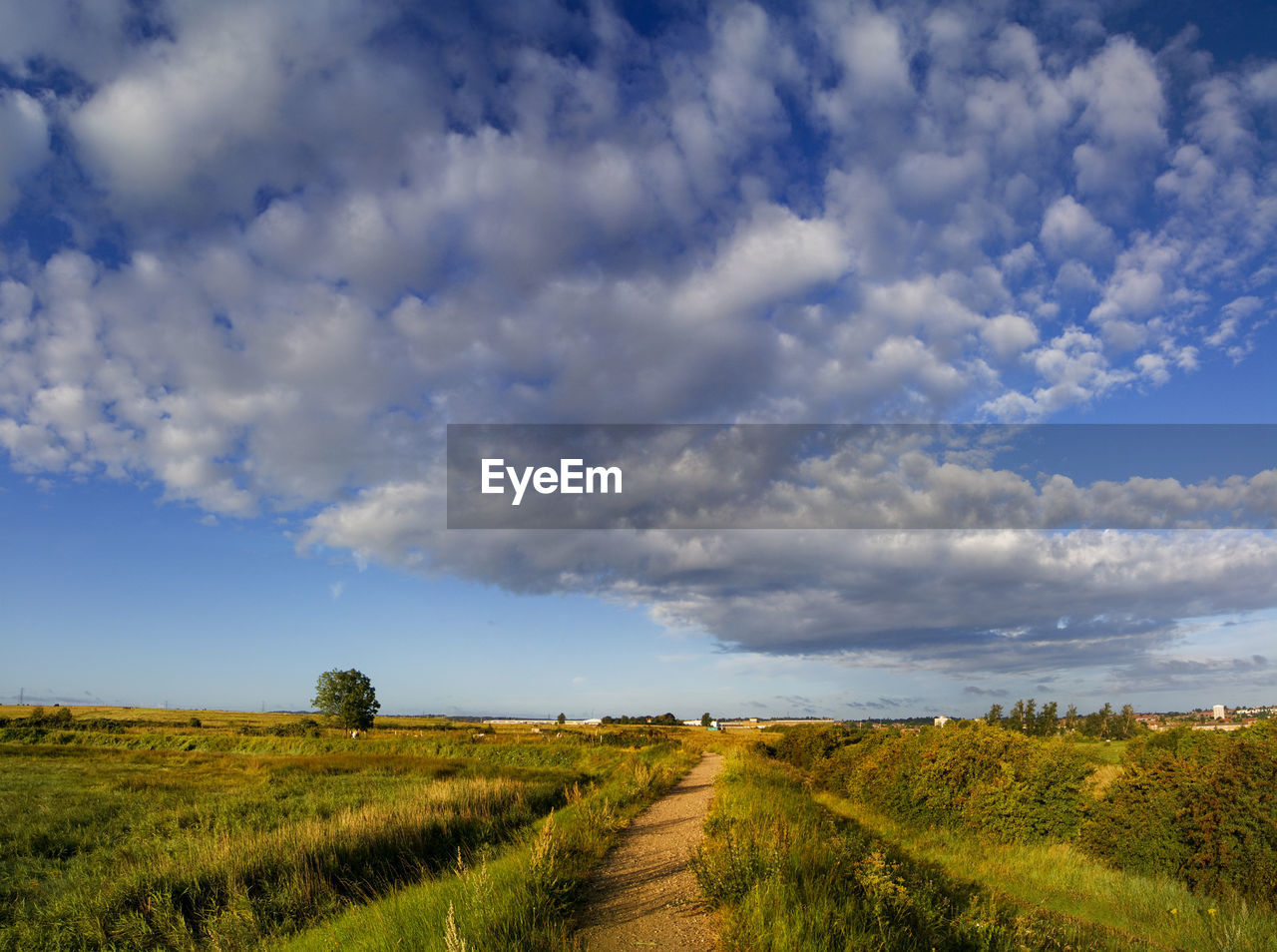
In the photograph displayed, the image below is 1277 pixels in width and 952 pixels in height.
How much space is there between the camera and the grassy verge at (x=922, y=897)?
638cm

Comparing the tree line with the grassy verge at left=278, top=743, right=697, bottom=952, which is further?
the tree line

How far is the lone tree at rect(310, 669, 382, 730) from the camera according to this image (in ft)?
277

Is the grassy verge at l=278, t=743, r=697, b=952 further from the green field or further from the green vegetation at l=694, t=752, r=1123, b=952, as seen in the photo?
the green vegetation at l=694, t=752, r=1123, b=952

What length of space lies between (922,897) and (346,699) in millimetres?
90421

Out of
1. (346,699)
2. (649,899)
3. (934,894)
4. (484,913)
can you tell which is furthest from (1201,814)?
(346,699)

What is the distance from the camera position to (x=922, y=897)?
8.38 metres

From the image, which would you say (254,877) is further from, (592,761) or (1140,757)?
(592,761)

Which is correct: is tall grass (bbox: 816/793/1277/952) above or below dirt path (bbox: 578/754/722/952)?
below

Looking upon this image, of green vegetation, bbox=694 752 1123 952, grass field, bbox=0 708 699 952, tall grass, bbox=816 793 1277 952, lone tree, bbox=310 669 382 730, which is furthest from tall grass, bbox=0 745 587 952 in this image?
lone tree, bbox=310 669 382 730

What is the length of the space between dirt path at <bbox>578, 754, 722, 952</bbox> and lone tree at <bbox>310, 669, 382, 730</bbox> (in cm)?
8195

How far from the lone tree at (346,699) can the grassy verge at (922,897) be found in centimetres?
8001

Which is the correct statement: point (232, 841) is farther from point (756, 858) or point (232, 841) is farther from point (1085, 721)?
point (1085, 721)

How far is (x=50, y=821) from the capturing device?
19.2 m

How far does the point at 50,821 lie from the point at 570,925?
20850mm
